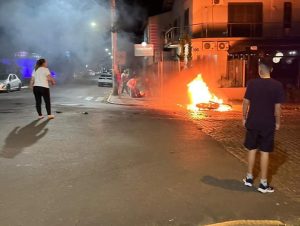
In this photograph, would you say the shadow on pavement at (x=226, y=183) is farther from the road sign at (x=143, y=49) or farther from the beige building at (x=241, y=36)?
the road sign at (x=143, y=49)

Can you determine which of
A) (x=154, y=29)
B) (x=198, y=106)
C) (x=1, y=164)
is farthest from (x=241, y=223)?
(x=154, y=29)

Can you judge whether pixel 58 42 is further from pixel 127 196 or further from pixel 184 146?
pixel 127 196

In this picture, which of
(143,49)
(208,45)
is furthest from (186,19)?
(143,49)

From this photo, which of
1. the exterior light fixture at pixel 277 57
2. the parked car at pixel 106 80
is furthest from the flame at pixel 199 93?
the parked car at pixel 106 80

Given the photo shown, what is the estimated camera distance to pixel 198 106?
16.7 m

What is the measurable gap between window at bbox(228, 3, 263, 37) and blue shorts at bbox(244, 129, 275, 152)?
19977mm

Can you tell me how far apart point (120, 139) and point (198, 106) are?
324 inches

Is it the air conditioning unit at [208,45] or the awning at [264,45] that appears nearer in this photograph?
the awning at [264,45]

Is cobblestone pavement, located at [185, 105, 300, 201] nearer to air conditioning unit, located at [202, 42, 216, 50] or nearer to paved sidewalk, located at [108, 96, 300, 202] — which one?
paved sidewalk, located at [108, 96, 300, 202]

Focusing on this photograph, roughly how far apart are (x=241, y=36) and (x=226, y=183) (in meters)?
20.1

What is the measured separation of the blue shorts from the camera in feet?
17.8

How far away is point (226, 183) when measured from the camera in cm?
582

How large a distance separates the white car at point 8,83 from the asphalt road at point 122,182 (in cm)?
1912

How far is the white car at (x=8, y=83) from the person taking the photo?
27.9 meters
